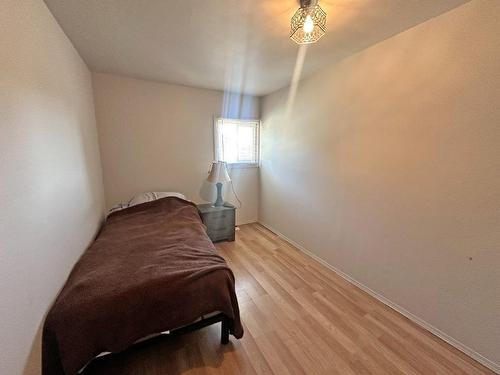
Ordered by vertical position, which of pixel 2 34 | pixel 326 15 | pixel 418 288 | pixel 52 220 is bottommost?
pixel 418 288

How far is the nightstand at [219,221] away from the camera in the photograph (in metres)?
2.93

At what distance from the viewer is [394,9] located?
1.34m

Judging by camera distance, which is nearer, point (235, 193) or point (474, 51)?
point (474, 51)

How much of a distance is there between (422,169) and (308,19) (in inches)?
52.2

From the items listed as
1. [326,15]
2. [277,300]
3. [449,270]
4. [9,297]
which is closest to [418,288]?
[449,270]

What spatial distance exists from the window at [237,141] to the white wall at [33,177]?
190cm

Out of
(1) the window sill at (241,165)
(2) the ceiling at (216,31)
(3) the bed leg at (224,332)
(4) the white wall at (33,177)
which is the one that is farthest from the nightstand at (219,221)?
(2) the ceiling at (216,31)

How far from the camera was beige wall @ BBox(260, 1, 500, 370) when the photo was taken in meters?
1.27

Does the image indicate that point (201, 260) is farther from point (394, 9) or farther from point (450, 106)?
point (394, 9)

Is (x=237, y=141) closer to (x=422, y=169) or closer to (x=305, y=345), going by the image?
(x=422, y=169)

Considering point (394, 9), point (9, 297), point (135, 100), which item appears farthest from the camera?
point (135, 100)

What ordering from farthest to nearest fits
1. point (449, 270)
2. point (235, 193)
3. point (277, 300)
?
point (235, 193) → point (277, 300) → point (449, 270)

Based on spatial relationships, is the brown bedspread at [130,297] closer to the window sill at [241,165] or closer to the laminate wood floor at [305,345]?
the laminate wood floor at [305,345]

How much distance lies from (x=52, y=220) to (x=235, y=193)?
8.34 feet
